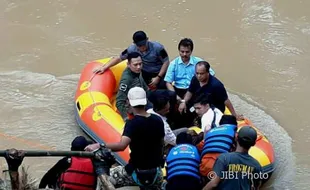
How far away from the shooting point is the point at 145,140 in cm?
479

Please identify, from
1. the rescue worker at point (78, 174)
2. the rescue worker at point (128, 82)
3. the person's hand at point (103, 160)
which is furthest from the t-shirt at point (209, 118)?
the person's hand at point (103, 160)

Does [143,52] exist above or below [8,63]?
above

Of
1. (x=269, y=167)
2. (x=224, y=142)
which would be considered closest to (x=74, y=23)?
(x=269, y=167)

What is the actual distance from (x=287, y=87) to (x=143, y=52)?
2.67 meters

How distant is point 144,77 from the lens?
24.7 feet

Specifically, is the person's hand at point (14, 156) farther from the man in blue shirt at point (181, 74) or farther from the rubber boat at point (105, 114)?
the man in blue shirt at point (181, 74)

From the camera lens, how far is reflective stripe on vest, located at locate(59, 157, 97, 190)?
468 centimetres

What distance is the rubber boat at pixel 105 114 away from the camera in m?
6.42

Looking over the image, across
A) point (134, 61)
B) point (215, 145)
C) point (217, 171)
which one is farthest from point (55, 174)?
Answer: point (134, 61)

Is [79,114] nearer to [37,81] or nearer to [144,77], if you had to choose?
[144,77]

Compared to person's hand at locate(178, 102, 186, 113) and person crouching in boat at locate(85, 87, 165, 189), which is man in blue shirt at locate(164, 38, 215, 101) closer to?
person's hand at locate(178, 102, 186, 113)

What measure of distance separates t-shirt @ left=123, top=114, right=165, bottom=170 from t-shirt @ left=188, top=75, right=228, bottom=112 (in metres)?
1.68

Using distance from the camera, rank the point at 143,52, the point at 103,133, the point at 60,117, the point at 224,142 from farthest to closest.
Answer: the point at 60,117 < the point at 143,52 < the point at 103,133 < the point at 224,142

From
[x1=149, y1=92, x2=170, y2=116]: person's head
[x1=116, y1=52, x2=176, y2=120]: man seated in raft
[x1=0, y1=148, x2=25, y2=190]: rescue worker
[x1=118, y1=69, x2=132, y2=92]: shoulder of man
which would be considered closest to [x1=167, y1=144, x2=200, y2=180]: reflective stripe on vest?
[x1=149, y1=92, x2=170, y2=116]: person's head
